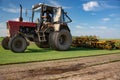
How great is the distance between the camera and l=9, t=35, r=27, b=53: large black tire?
371 inches

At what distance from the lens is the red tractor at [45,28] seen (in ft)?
34.4

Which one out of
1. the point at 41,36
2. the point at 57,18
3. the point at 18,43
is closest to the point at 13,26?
the point at 18,43

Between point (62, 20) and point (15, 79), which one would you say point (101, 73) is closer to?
point (15, 79)

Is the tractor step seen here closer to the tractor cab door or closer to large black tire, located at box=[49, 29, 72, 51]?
large black tire, located at box=[49, 29, 72, 51]

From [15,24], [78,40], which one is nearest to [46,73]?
[15,24]

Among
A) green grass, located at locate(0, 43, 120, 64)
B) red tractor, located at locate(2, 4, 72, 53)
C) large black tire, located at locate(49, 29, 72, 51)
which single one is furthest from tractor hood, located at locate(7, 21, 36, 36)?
large black tire, located at locate(49, 29, 72, 51)

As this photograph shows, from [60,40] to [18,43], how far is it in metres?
2.93

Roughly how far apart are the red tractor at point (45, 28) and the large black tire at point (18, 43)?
0.37 meters

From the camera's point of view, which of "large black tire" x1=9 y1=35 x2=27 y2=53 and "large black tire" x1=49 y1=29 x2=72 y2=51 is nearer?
"large black tire" x1=9 y1=35 x2=27 y2=53

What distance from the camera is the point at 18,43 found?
Answer: 31.7 feet

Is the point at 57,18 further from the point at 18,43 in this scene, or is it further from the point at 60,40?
the point at 18,43

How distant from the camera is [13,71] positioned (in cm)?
505

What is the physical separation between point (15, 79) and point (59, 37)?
23.0ft

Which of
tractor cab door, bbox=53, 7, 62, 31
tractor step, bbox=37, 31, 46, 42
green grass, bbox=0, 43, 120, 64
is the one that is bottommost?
green grass, bbox=0, 43, 120, 64
